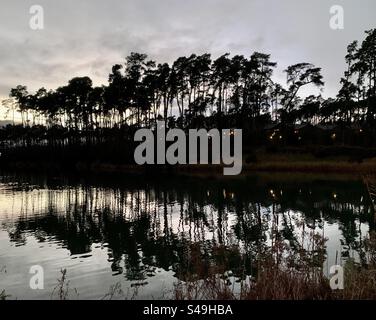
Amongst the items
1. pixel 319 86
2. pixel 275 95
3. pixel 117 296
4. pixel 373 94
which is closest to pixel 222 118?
pixel 275 95

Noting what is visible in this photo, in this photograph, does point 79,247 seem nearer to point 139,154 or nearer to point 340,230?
point 340,230

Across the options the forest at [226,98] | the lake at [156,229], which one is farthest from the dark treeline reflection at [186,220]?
the forest at [226,98]

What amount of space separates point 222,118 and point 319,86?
21.8m

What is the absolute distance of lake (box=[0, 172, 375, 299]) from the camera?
1258cm

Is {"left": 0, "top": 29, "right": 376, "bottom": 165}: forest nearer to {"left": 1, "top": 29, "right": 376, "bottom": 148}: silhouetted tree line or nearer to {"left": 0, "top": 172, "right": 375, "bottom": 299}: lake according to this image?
{"left": 1, "top": 29, "right": 376, "bottom": 148}: silhouetted tree line

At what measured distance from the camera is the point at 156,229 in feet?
71.1

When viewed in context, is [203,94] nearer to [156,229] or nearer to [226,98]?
[226,98]

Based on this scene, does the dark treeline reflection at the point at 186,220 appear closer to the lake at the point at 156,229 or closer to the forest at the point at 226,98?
the lake at the point at 156,229

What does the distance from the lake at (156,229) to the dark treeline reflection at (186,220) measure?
5 centimetres

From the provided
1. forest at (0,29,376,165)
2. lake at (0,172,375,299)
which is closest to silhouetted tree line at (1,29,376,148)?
forest at (0,29,376,165)

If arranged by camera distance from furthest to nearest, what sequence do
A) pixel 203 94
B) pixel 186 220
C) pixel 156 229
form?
Result: pixel 203 94 → pixel 186 220 → pixel 156 229

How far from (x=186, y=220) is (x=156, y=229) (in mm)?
2844

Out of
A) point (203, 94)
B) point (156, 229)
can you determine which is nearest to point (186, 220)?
point (156, 229)
